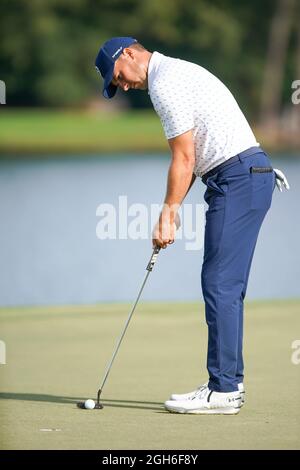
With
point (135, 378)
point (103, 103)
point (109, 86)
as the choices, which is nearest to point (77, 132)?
point (103, 103)

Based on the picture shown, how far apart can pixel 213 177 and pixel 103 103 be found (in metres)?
43.3

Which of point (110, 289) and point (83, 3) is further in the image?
point (83, 3)

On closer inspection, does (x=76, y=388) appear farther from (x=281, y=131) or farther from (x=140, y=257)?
(x=281, y=131)

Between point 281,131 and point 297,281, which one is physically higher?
point 281,131

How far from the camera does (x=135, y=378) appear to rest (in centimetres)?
657

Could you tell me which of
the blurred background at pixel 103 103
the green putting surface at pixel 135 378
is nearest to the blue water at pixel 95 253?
the blurred background at pixel 103 103

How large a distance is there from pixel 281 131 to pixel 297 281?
31555mm

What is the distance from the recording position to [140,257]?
12.8m

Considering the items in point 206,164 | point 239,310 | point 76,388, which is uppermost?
point 206,164

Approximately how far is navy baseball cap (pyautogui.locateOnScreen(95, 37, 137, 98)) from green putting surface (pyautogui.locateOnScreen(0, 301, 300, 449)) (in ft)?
4.68

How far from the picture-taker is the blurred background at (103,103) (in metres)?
18.9

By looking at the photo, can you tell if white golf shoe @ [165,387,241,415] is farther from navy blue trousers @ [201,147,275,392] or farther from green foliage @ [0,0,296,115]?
green foliage @ [0,0,296,115]

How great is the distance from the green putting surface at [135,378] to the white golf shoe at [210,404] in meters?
0.05
